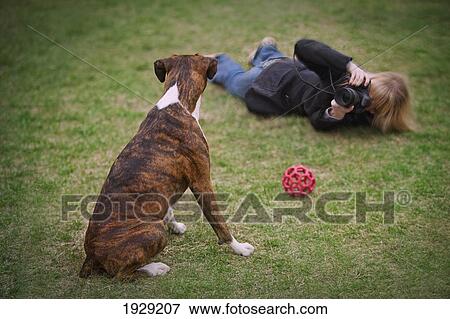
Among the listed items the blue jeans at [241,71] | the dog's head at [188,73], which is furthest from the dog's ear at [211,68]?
the blue jeans at [241,71]

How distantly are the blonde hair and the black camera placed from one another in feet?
0.55

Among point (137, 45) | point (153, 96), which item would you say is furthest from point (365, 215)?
point (137, 45)

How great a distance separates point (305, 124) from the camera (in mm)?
5930

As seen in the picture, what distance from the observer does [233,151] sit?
18.3 feet

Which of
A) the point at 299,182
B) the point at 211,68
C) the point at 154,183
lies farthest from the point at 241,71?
the point at 154,183

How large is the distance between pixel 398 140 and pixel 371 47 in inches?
43.4

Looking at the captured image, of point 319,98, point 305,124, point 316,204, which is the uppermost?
point 319,98

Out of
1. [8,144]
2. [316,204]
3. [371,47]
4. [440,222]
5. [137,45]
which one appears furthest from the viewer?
[137,45]

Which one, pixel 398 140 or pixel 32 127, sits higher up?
pixel 398 140

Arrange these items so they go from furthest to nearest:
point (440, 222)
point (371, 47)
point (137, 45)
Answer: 1. point (137, 45)
2. point (371, 47)
3. point (440, 222)

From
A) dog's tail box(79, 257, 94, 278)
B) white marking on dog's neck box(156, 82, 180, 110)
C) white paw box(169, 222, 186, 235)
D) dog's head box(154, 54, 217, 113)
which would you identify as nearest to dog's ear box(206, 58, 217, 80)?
dog's head box(154, 54, 217, 113)

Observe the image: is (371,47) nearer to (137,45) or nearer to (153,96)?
(153,96)

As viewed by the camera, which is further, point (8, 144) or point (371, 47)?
point (8, 144)

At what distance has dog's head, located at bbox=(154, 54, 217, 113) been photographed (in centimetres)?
393
